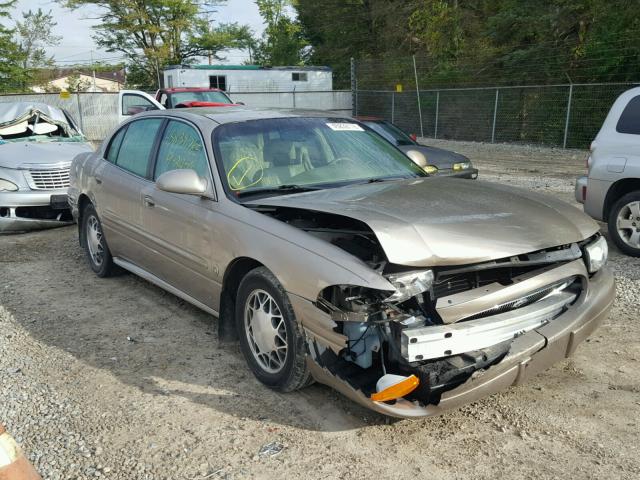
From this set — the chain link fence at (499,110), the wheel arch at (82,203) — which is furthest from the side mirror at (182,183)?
the chain link fence at (499,110)

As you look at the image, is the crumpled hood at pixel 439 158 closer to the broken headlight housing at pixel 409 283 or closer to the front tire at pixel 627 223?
the front tire at pixel 627 223

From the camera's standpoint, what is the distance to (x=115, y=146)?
550 centimetres

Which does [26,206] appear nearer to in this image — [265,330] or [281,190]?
[281,190]

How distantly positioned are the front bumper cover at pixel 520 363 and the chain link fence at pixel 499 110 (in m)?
14.6

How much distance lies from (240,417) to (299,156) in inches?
72.0

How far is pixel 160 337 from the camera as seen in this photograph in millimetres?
4387

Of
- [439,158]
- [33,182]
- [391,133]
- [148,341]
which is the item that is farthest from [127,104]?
[148,341]

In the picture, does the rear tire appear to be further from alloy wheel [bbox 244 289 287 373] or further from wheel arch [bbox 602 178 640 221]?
wheel arch [bbox 602 178 640 221]

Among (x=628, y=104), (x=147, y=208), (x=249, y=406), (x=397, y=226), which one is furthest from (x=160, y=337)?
(x=628, y=104)

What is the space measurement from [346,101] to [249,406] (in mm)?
25723

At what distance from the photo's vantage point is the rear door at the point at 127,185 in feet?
15.7

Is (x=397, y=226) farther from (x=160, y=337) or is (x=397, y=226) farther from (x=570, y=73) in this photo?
(x=570, y=73)

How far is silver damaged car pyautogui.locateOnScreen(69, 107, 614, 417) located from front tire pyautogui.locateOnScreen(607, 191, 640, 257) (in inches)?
111

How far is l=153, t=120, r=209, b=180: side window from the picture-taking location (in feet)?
13.6
